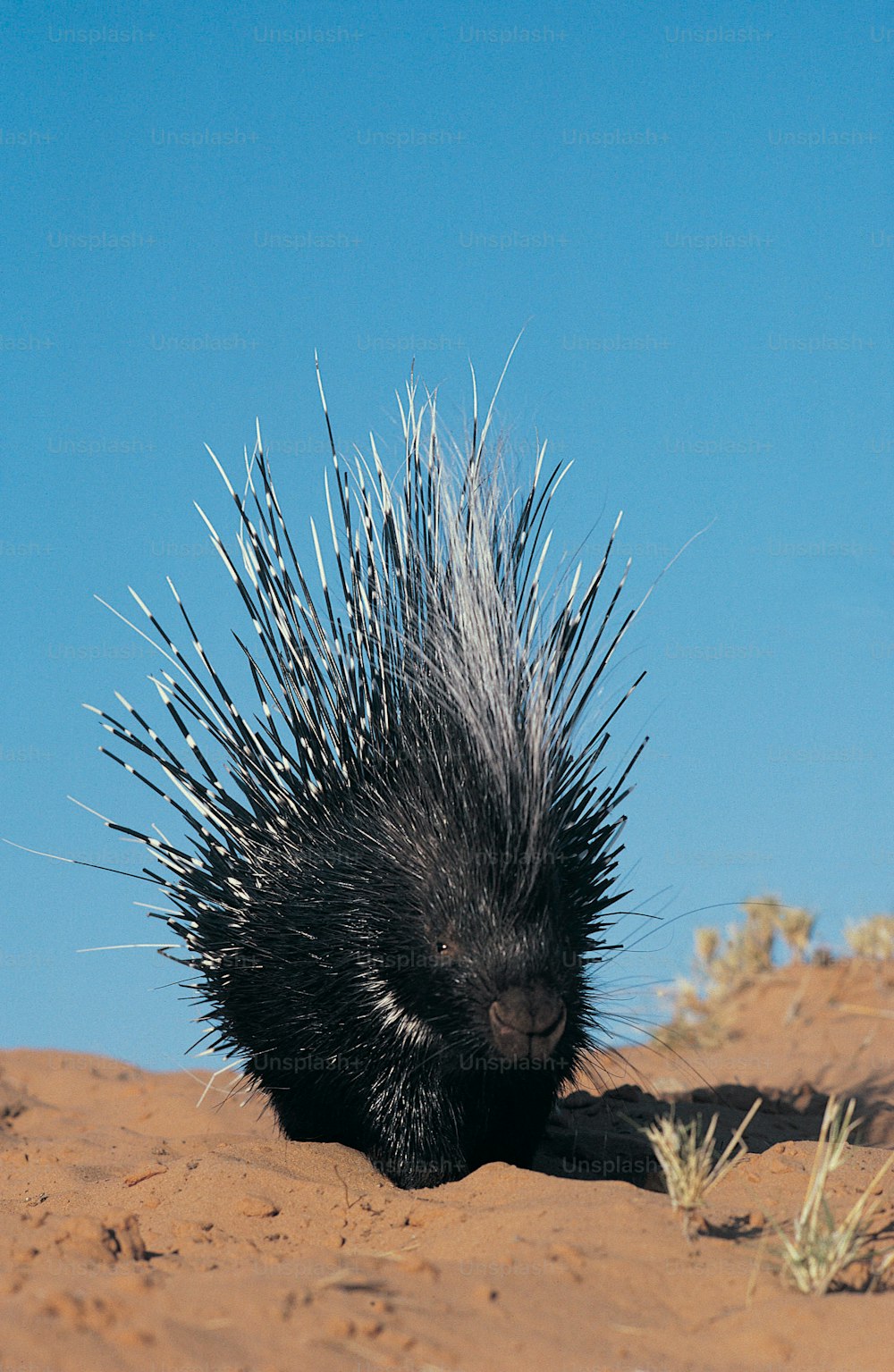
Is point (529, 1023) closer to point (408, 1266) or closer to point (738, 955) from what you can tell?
point (408, 1266)

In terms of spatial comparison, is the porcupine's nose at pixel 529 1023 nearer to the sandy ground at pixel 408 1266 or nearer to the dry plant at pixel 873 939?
the sandy ground at pixel 408 1266

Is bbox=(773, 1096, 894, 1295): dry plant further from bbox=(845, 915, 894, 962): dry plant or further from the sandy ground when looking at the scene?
bbox=(845, 915, 894, 962): dry plant

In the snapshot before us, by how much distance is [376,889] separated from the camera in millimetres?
4645

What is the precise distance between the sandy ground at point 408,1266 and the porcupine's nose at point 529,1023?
0.43 metres

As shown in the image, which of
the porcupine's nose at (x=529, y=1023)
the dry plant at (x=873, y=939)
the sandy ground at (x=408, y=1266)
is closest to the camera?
the sandy ground at (x=408, y=1266)

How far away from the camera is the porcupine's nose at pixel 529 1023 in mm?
3988

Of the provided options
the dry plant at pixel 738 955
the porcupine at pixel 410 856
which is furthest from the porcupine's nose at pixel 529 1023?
the dry plant at pixel 738 955

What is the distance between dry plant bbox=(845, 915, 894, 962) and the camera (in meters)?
9.55

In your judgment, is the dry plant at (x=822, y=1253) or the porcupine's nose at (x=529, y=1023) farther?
the porcupine's nose at (x=529, y=1023)

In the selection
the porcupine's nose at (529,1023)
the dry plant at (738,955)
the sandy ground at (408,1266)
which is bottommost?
the sandy ground at (408,1266)

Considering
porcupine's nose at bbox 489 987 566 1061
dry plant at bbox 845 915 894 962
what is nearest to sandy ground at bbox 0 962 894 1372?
porcupine's nose at bbox 489 987 566 1061

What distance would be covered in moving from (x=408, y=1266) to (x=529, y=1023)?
3.35 feet

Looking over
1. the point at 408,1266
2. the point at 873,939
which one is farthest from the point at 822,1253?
the point at 873,939

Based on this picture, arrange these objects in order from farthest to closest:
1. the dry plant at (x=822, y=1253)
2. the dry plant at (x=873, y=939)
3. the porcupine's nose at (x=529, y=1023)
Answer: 1. the dry plant at (x=873, y=939)
2. the porcupine's nose at (x=529, y=1023)
3. the dry plant at (x=822, y=1253)
